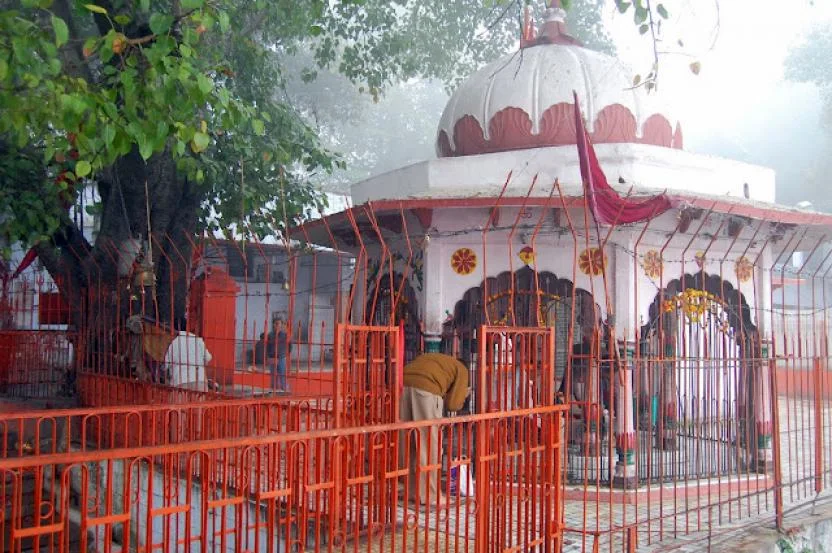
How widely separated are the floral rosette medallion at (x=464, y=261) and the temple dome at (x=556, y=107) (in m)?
1.70

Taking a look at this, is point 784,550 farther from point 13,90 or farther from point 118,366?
point 118,366

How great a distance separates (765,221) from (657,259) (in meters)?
1.51

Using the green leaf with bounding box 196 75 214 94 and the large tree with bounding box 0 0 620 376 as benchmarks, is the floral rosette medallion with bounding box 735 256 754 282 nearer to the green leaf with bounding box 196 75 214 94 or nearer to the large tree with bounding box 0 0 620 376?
the large tree with bounding box 0 0 620 376

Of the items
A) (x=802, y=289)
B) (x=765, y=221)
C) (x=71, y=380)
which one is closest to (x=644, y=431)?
(x=765, y=221)

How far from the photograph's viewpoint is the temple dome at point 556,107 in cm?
988

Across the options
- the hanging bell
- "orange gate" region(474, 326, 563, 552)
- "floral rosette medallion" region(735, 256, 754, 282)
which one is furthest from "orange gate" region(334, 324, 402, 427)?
"floral rosette medallion" region(735, 256, 754, 282)

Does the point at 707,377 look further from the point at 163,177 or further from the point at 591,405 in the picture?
the point at 163,177

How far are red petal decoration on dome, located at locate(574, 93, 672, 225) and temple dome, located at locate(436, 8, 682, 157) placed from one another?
247cm

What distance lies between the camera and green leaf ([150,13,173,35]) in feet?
16.3

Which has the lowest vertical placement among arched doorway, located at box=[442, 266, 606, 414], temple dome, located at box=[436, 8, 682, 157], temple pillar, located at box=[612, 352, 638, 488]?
temple pillar, located at box=[612, 352, 638, 488]

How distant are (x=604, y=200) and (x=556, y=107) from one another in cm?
293

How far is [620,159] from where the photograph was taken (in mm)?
9180

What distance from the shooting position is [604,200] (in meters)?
7.35

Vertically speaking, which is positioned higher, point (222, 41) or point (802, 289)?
point (222, 41)
